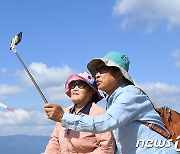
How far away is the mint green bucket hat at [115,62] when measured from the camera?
4512 mm

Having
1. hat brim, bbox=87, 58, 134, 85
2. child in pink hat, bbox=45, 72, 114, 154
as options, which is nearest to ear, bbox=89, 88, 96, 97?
child in pink hat, bbox=45, 72, 114, 154

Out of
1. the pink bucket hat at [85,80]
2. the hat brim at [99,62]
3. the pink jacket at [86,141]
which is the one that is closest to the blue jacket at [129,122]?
the hat brim at [99,62]

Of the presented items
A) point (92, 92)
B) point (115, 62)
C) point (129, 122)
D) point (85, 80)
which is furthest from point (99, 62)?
point (92, 92)

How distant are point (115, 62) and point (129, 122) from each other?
0.75 meters

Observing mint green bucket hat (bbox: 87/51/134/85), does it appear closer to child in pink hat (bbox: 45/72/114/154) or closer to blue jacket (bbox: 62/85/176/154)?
blue jacket (bbox: 62/85/176/154)

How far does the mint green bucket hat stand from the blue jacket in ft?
0.83

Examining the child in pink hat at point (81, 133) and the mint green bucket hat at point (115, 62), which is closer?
the mint green bucket hat at point (115, 62)

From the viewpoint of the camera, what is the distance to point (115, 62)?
456 cm

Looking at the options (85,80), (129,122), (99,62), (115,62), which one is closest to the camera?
(129,122)

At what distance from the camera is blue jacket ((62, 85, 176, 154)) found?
403 cm

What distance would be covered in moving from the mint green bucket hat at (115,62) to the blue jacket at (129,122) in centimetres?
25

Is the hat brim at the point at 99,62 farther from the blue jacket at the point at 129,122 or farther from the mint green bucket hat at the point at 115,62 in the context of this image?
the blue jacket at the point at 129,122

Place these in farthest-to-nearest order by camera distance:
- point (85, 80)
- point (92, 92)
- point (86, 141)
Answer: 1. point (92, 92)
2. point (85, 80)
3. point (86, 141)

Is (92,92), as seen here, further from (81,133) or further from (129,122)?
(129,122)
